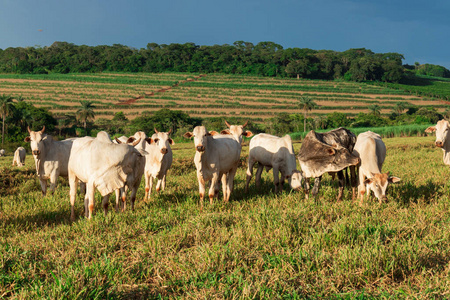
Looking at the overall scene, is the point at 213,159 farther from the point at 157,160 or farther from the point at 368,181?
the point at 368,181

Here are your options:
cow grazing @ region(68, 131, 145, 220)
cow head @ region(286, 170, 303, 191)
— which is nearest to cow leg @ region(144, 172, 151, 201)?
cow grazing @ region(68, 131, 145, 220)

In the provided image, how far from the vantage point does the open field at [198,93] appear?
7862 cm

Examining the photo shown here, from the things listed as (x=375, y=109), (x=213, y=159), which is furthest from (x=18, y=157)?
(x=375, y=109)

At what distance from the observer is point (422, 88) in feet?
369

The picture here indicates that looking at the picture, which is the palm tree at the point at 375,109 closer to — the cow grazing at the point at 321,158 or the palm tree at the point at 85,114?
the palm tree at the point at 85,114

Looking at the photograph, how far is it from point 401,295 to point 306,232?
5.61ft

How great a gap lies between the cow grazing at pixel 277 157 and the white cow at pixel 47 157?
5.11 m

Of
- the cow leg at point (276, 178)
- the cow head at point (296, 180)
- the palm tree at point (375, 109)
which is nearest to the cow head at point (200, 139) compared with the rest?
the cow leg at point (276, 178)

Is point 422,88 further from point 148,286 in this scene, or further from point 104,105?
point 148,286

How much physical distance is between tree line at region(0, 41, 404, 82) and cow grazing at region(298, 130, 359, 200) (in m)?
115

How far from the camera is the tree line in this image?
11669cm

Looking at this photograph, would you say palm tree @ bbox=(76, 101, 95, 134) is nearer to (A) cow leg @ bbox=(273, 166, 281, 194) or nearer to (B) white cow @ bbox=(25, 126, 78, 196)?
(B) white cow @ bbox=(25, 126, 78, 196)

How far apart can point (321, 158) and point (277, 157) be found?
6.66ft

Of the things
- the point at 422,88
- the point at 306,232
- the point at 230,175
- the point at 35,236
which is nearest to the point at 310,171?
the point at 230,175
